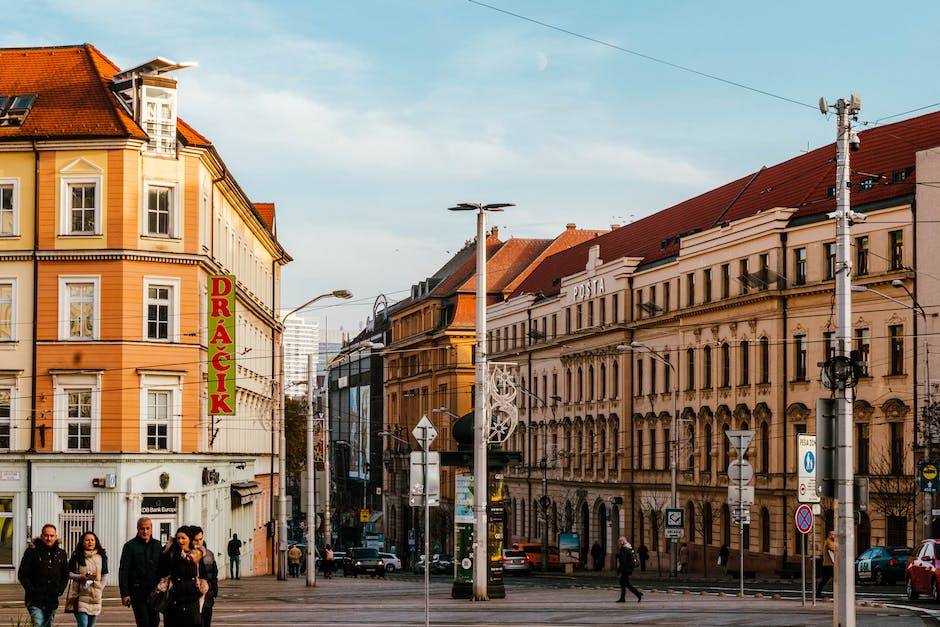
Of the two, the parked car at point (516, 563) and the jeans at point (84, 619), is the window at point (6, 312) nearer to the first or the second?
the jeans at point (84, 619)

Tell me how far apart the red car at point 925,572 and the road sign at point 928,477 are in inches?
532

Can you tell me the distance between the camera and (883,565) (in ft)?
170

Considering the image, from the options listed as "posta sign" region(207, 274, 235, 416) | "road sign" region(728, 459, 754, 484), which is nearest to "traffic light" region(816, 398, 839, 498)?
"road sign" region(728, 459, 754, 484)

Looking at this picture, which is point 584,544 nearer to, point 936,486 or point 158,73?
point 936,486

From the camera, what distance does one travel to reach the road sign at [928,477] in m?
50.6

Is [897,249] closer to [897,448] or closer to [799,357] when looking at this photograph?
[897,448]

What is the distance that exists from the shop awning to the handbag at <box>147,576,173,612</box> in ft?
132

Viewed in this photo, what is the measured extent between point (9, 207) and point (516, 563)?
107 ft

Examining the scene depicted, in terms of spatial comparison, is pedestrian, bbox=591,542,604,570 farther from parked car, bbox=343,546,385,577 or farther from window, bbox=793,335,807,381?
window, bbox=793,335,807,381

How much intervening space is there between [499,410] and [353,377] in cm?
12651

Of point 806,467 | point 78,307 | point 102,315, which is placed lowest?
point 806,467

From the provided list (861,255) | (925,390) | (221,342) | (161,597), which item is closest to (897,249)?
(861,255)

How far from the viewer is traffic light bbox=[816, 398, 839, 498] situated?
2198cm

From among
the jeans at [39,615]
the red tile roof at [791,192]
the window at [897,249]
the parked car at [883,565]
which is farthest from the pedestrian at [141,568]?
the window at [897,249]
